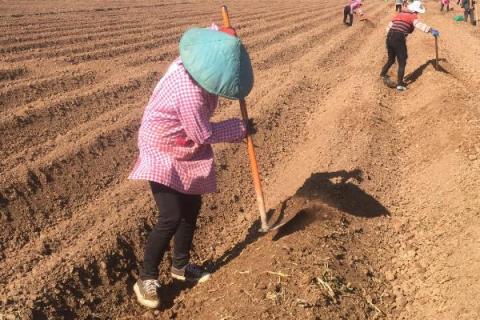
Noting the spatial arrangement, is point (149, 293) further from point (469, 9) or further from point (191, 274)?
point (469, 9)

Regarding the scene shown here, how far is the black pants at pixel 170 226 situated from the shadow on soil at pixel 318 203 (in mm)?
500

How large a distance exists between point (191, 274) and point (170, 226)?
70 centimetres

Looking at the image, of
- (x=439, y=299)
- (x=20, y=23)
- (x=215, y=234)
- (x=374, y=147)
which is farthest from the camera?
(x=20, y=23)

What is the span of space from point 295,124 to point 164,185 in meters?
3.92

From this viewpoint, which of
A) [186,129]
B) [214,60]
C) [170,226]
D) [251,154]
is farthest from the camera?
[251,154]

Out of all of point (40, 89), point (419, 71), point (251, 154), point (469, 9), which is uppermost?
point (251, 154)

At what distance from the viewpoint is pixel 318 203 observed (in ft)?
13.8

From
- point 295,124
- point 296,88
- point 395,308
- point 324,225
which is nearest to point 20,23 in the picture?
point 296,88

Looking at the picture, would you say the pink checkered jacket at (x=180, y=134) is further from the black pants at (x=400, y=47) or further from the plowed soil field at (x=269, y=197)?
the black pants at (x=400, y=47)

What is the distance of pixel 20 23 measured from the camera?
11.6 meters

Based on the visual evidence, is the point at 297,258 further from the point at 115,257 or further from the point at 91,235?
the point at 91,235

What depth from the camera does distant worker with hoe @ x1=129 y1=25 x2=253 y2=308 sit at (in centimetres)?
264

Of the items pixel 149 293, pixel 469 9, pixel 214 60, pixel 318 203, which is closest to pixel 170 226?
pixel 149 293

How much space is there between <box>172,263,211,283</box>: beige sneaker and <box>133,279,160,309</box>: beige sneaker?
0.25 metres
